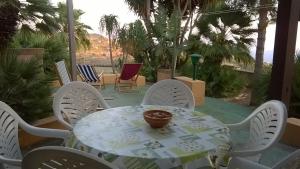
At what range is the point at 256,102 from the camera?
573 cm

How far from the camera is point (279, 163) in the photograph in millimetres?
1612

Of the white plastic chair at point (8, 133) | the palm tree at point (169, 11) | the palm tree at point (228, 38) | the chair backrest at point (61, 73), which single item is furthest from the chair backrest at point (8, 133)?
the palm tree at point (228, 38)

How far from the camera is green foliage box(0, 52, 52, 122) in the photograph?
11.3 feet

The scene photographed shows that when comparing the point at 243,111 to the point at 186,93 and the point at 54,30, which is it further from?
the point at 54,30

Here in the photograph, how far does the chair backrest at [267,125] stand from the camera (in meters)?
1.98

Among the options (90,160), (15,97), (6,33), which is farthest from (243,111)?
(90,160)

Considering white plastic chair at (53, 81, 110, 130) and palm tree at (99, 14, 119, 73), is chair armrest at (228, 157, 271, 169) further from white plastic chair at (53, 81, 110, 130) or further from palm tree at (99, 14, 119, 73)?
palm tree at (99, 14, 119, 73)

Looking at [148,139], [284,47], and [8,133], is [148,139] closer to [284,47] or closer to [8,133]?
[8,133]

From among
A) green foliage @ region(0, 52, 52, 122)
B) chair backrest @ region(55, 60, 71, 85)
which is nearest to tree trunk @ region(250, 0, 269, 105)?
chair backrest @ region(55, 60, 71, 85)

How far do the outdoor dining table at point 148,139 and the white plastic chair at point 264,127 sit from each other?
0.29 metres

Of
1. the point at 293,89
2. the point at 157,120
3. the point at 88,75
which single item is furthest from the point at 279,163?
the point at 88,75

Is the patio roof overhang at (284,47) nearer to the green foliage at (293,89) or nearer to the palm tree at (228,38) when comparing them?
the green foliage at (293,89)

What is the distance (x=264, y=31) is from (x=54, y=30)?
5502 mm

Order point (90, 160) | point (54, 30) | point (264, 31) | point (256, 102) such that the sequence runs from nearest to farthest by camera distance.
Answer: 1. point (90, 160)
2. point (256, 102)
3. point (54, 30)
4. point (264, 31)
